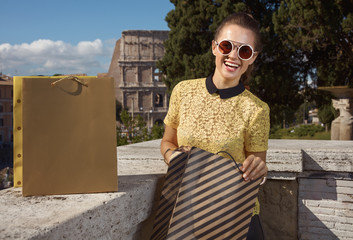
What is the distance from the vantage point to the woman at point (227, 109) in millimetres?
1514

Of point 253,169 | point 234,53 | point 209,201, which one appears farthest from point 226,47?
point 209,201

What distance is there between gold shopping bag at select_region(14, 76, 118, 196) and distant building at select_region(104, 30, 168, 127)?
40.2 meters

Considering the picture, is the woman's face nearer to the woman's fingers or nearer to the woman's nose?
the woman's nose

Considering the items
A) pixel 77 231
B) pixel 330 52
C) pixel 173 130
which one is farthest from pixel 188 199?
pixel 330 52

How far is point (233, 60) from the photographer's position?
1596 millimetres

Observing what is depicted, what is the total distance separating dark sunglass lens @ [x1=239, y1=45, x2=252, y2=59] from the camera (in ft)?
5.15

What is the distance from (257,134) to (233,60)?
353 mm

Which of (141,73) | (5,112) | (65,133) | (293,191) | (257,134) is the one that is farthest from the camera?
(141,73)

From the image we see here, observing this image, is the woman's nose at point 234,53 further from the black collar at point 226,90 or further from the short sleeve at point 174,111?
the short sleeve at point 174,111

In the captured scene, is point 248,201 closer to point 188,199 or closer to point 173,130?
point 188,199

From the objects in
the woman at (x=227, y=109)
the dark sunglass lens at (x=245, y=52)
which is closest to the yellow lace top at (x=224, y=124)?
the woman at (x=227, y=109)

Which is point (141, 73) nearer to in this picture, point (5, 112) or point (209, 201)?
point (5, 112)

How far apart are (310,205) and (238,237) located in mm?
1044

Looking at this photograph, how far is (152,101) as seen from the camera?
42.7 metres
